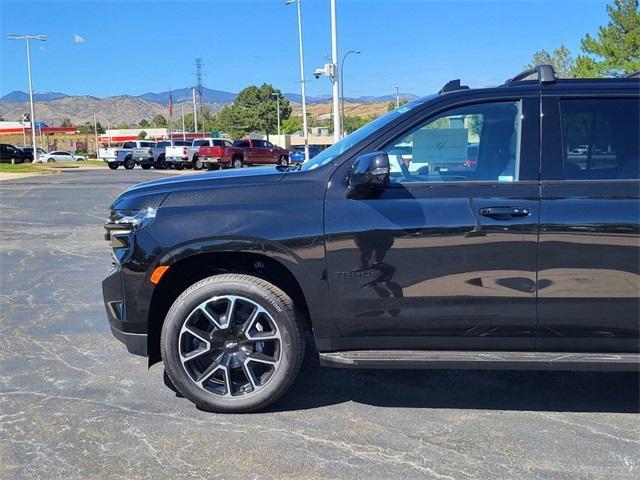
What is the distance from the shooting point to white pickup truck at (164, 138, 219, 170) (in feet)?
127

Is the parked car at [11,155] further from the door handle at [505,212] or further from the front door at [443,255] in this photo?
the door handle at [505,212]

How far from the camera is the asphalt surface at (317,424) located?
10.8ft

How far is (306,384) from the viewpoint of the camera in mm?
4461

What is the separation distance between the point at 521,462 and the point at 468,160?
5.78ft

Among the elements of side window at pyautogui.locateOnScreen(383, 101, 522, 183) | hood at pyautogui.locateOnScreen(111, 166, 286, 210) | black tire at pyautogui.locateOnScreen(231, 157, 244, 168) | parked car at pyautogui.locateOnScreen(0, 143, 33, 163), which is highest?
parked car at pyautogui.locateOnScreen(0, 143, 33, 163)

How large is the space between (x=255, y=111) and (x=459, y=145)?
95202 mm

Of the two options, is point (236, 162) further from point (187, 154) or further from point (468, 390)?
point (468, 390)

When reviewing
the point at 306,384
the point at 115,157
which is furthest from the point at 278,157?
the point at 306,384

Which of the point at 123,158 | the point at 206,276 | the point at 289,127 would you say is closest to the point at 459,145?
the point at 206,276

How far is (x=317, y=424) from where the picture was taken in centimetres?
381

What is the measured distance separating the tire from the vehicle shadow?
0.88ft

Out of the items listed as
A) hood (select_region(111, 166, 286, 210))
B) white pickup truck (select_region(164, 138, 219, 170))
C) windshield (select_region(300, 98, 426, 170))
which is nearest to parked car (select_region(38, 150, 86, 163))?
white pickup truck (select_region(164, 138, 219, 170))

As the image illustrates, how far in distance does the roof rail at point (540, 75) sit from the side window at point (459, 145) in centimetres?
24

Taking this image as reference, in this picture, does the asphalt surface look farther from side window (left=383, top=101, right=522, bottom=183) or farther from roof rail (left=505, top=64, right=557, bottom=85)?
roof rail (left=505, top=64, right=557, bottom=85)
